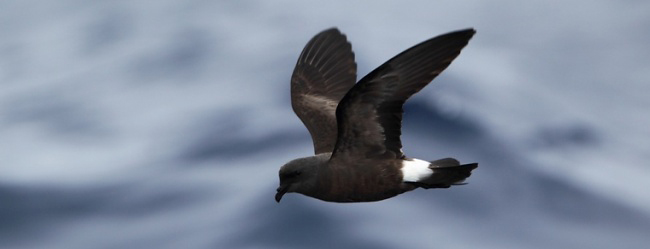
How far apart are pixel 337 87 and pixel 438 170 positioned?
2.97 metres

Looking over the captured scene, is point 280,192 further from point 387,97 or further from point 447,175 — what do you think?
point 447,175

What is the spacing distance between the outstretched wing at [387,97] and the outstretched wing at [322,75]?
7.31ft

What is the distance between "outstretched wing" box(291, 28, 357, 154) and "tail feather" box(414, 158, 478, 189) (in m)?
2.39

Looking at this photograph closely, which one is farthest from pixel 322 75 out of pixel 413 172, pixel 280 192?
pixel 413 172

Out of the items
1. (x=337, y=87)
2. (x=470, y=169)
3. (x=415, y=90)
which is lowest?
(x=470, y=169)

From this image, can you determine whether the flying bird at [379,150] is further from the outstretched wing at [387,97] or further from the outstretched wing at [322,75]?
the outstretched wing at [322,75]

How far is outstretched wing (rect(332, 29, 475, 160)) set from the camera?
8734mm

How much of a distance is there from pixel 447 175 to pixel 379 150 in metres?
0.73

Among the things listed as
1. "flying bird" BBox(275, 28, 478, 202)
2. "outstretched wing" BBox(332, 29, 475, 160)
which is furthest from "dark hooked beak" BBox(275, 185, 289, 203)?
"outstretched wing" BBox(332, 29, 475, 160)

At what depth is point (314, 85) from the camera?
1237 cm

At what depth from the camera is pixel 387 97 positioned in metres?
9.14

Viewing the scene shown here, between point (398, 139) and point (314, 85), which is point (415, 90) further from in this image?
point (314, 85)

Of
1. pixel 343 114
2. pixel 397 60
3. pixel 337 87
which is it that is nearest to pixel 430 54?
pixel 397 60

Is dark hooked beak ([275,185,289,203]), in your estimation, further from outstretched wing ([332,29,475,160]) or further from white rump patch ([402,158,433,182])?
white rump patch ([402,158,433,182])
